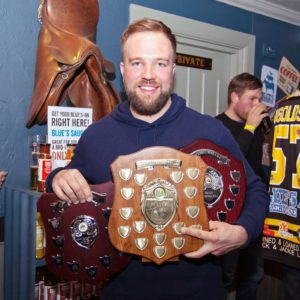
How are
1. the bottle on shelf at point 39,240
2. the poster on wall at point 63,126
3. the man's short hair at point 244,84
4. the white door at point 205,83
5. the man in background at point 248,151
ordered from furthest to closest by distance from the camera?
the white door at point 205,83 → the man's short hair at point 244,84 → the man in background at point 248,151 → the poster on wall at point 63,126 → the bottle on shelf at point 39,240

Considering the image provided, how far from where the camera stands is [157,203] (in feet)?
3.59

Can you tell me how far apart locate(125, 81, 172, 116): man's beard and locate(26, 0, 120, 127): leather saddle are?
2.27 feet

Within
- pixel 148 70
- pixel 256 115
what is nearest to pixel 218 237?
pixel 148 70

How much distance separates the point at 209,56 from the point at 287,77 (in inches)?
30.6

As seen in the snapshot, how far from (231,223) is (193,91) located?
1801 millimetres

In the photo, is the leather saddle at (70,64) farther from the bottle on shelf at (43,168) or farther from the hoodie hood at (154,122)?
the hoodie hood at (154,122)

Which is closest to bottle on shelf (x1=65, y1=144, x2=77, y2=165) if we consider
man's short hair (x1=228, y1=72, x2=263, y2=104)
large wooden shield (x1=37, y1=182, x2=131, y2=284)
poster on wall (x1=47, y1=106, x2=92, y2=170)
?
poster on wall (x1=47, y1=106, x2=92, y2=170)

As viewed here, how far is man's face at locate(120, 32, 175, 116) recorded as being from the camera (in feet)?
3.83

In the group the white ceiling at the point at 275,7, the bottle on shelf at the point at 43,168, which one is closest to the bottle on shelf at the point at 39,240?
the bottle on shelf at the point at 43,168

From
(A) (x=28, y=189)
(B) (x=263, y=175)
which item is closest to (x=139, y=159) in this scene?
(A) (x=28, y=189)

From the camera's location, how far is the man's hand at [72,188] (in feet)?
3.56

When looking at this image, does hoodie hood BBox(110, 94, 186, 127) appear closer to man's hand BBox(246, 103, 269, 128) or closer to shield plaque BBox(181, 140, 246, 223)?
shield plaque BBox(181, 140, 246, 223)

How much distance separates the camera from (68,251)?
114 centimetres

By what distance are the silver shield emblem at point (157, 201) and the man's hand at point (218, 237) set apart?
7cm
